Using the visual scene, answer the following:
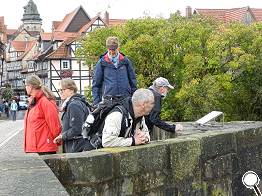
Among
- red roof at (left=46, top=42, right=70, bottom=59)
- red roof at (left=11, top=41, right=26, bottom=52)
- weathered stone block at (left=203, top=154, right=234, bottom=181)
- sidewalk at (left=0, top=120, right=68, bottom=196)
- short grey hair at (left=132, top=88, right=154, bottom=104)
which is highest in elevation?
red roof at (left=11, top=41, right=26, bottom=52)

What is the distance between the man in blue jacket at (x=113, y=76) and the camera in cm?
786

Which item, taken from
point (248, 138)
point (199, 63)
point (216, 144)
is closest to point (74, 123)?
point (216, 144)

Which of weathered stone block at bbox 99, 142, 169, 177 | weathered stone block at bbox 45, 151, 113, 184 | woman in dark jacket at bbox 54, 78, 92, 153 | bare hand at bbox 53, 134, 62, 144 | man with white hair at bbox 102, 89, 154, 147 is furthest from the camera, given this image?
bare hand at bbox 53, 134, 62, 144

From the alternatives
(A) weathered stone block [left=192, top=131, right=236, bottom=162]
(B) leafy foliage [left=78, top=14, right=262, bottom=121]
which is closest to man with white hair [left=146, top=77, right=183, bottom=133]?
(A) weathered stone block [left=192, top=131, right=236, bottom=162]

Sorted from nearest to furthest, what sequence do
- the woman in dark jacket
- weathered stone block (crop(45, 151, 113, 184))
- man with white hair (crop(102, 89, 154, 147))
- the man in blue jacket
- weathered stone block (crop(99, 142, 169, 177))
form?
1. weathered stone block (crop(45, 151, 113, 184))
2. weathered stone block (crop(99, 142, 169, 177))
3. man with white hair (crop(102, 89, 154, 147))
4. the woman in dark jacket
5. the man in blue jacket

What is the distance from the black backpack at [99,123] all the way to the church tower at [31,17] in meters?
154

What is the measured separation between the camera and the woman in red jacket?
21.2 feet

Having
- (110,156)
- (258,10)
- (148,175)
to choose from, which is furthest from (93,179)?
(258,10)

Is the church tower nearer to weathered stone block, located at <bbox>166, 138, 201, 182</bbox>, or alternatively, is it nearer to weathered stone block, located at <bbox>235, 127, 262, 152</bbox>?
weathered stone block, located at <bbox>235, 127, 262, 152</bbox>

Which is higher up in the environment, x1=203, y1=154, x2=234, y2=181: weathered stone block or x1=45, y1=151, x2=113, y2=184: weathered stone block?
x1=45, y1=151, x2=113, y2=184: weathered stone block

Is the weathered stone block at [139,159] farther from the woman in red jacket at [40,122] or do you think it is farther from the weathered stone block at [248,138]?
the weathered stone block at [248,138]

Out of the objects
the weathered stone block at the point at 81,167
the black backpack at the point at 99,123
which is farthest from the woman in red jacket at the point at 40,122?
the weathered stone block at the point at 81,167

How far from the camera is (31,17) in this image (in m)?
161

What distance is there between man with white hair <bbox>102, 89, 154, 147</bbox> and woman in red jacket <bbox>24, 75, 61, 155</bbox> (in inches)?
60.5
